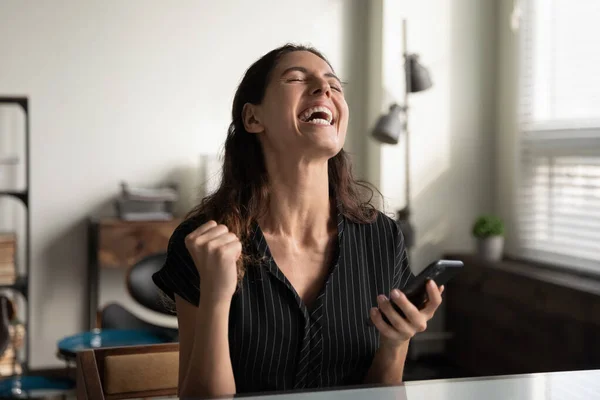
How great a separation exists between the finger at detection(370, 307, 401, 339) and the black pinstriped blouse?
21 cm

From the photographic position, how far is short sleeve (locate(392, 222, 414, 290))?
1726mm

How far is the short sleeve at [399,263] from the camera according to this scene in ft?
5.66

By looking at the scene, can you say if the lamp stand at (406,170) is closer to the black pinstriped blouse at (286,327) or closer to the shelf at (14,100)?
the shelf at (14,100)

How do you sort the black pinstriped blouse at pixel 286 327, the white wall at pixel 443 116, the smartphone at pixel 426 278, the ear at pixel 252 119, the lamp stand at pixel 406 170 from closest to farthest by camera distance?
the smartphone at pixel 426 278, the black pinstriped blouse at pixel 286 327, the ear at pixel 252 119, the lamp stand at pixel 406 170, the white wall at pixel 443 116

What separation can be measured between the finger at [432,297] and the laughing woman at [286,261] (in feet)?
0.05

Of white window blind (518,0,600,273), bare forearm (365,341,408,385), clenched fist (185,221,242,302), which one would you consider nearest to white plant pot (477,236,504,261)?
white window blind (518,0,600,273)

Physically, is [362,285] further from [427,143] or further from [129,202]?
[427,143]

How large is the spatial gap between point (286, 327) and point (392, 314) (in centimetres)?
28

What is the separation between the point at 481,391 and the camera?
46.7 inches

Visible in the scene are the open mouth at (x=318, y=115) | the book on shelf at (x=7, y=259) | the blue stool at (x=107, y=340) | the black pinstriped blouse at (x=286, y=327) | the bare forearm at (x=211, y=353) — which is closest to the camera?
the bare forearm at (x=211, y=353)

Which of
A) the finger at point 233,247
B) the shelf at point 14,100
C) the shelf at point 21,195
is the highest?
the shelf at point 14,100

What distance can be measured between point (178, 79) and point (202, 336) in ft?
10.3

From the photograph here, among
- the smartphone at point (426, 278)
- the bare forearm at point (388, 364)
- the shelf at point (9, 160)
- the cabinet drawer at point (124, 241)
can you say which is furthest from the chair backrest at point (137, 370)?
the shelf at point (9, 160)

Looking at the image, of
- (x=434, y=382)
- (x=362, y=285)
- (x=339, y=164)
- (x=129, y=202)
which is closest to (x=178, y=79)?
(x=129, y=202)
